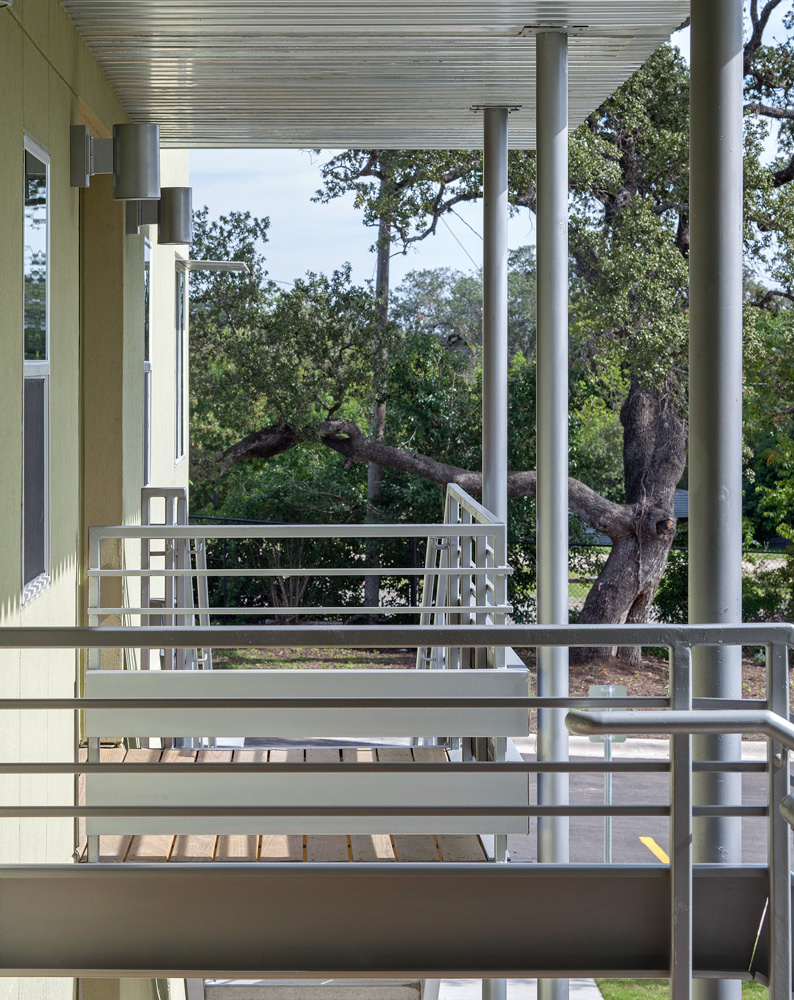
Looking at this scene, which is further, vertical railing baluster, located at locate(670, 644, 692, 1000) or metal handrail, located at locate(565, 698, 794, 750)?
vertical railing baluster, located at locate(670, 644, 692, 1000)

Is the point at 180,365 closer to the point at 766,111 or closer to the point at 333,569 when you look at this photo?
the point at 333,569

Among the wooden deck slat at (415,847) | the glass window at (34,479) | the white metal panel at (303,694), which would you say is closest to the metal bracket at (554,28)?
the glass window at (34,479)

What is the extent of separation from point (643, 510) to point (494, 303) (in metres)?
9.96

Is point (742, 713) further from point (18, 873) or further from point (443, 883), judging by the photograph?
point (18, 873)

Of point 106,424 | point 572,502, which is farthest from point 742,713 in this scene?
point 572,502

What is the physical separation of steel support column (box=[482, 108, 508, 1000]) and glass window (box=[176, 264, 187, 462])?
15.0 ft

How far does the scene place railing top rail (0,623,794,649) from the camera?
273 cm

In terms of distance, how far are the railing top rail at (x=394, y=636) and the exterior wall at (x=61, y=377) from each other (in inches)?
49.7

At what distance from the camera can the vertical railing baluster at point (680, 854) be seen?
265 cm

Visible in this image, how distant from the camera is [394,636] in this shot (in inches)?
109

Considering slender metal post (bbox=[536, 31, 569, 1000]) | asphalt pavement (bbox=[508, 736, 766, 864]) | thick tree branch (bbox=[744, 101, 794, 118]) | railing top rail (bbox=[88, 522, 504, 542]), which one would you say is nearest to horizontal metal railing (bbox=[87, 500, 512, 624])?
railing top rail (bbox=[88, 522, 504, 542])

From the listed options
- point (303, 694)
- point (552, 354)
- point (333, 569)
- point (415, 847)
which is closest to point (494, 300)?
point (552, 354)

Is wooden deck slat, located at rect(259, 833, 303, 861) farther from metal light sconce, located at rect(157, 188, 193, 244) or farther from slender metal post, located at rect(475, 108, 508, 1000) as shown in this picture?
metal light sconce, located at rect(157, 188, 193, 244)

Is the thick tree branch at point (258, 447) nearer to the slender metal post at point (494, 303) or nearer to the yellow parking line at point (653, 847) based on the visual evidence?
the yellow parking line at point (653, 847)
